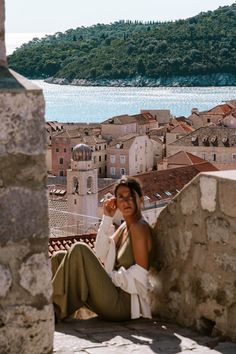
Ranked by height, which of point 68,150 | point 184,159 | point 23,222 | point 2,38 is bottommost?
point 68,150

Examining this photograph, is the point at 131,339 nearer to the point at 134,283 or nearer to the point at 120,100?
the point at 134,283

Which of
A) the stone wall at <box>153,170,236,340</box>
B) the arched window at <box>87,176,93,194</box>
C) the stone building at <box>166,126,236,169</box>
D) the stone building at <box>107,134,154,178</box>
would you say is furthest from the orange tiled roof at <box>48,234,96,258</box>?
the stone building at <box>107,134,154,178</box>

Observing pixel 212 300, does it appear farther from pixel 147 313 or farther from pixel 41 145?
pixel 41 145

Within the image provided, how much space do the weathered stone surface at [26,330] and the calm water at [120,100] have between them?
11292 centimetres

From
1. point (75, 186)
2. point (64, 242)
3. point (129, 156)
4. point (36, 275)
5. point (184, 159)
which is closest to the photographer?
point (36, 275)

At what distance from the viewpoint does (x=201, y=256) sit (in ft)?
12.4

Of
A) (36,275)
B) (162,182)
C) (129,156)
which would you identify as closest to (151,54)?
(129,156)

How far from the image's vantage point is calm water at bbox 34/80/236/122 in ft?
429

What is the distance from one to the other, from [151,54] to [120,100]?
10.0 m

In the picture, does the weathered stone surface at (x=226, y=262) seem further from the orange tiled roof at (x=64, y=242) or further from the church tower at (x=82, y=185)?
the church tower at (x=82, y=185)

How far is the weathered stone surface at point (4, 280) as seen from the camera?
243 centimetres

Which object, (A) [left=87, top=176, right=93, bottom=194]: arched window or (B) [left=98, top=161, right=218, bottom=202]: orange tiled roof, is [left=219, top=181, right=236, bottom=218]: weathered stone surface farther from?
(A) [left=87, top=176, right=93, bottom=194]: arched window

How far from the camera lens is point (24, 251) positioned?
2.45m

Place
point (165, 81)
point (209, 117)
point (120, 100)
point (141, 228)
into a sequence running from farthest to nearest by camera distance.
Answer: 1. point (165, 81)
2. point (120, 100)
3. point (209, 117)
4. point (141, 228)
